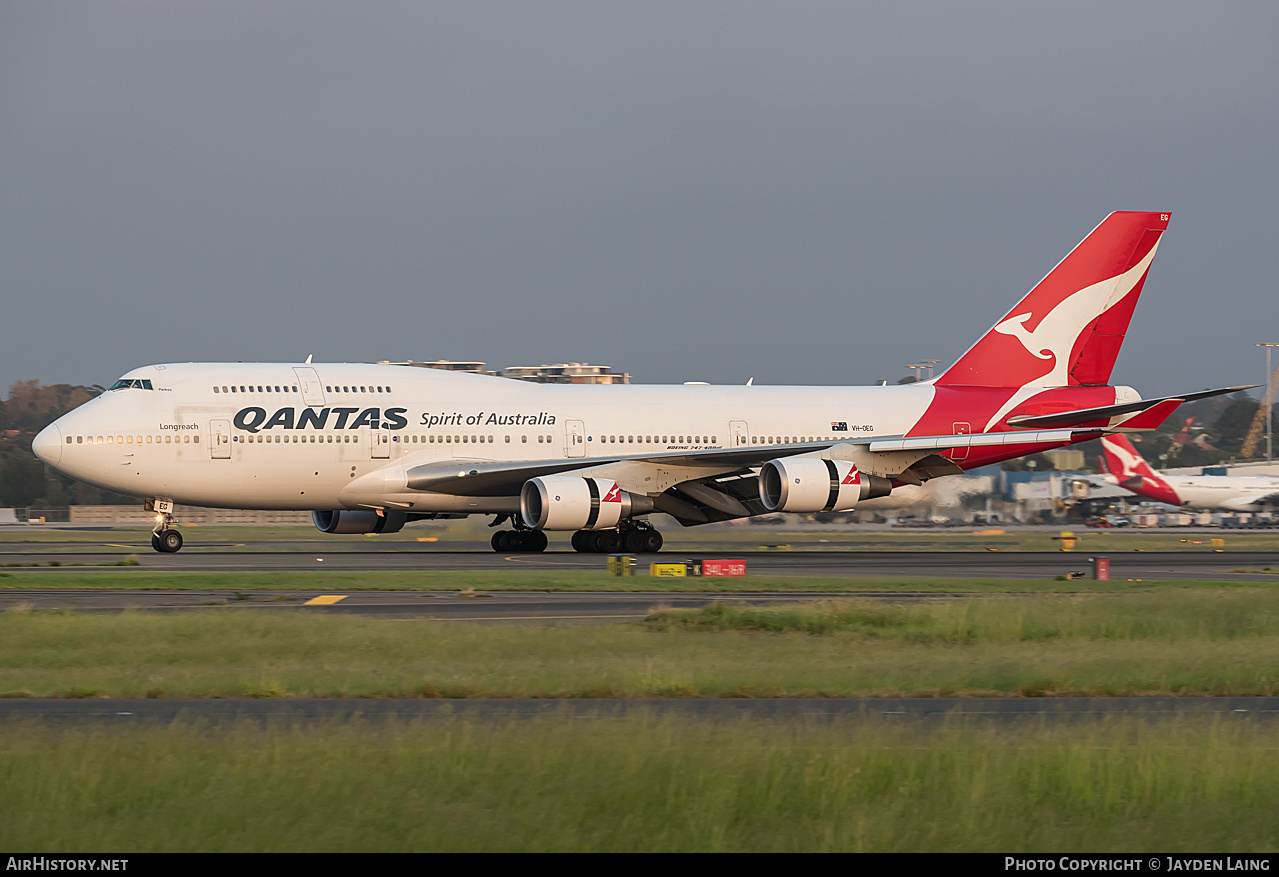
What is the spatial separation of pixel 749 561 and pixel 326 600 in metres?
14.6

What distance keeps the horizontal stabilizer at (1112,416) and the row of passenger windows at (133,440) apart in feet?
79.6

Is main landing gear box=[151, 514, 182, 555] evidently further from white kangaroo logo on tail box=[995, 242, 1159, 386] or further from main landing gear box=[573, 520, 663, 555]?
white kangaroo logo on tail box=[995, 242, 1159, 386]

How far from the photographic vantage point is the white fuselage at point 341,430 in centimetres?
3606

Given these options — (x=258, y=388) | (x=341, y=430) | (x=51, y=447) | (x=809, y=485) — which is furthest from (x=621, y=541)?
(x=51, y=447)

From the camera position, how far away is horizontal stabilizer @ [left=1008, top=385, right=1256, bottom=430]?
3956 centimetres

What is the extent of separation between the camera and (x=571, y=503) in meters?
36.2

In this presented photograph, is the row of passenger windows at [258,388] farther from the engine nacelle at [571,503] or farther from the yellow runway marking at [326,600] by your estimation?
the yellow runway marking at [326,600]

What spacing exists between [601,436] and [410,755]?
3075cm

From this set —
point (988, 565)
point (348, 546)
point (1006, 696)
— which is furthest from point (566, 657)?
point (348, 546)

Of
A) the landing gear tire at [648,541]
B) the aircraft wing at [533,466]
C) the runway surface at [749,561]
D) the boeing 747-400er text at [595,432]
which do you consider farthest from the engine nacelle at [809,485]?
the landing gear tire at [648,541]

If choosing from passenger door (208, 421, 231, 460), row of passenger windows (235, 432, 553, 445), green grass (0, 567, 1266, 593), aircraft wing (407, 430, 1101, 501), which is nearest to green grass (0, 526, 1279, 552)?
aircraft wing (407, 430, 1101, 501)

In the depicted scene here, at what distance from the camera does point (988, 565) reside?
35.5m

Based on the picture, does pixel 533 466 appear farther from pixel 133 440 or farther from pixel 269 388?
pixel 133 440

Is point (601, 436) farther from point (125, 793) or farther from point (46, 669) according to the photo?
point (125, 793)
